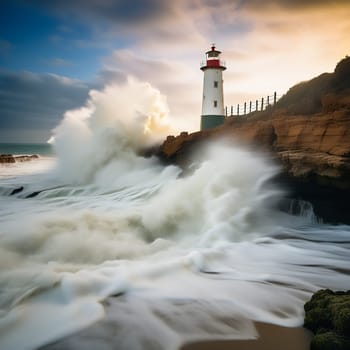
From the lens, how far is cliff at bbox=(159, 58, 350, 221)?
614 centimetres

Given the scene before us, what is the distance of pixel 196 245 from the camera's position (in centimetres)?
486

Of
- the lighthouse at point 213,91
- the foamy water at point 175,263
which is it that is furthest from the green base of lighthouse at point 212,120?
the foamy water at point 175,263

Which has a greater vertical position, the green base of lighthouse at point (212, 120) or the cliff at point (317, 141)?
the green base of lighthouse at point (212, 120)

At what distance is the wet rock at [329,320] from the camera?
2141mm

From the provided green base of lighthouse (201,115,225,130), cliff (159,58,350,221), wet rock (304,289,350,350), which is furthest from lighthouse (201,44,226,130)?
wet rock (304,289,350,350)

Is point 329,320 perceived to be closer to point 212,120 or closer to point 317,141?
point 317,141

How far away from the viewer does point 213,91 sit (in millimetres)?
17281

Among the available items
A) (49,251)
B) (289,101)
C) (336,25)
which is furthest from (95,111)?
(49,251)

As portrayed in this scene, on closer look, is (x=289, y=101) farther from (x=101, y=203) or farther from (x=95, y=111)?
(x=95, y=111)

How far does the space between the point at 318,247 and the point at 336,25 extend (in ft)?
25.4

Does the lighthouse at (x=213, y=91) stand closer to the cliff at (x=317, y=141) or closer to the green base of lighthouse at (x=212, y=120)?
the green base of lighthouse at (x=212, y=120)

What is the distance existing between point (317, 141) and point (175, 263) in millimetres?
4613

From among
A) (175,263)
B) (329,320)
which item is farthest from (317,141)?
(329,320)

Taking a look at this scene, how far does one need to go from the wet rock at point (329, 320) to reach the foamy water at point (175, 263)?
0.56ft
